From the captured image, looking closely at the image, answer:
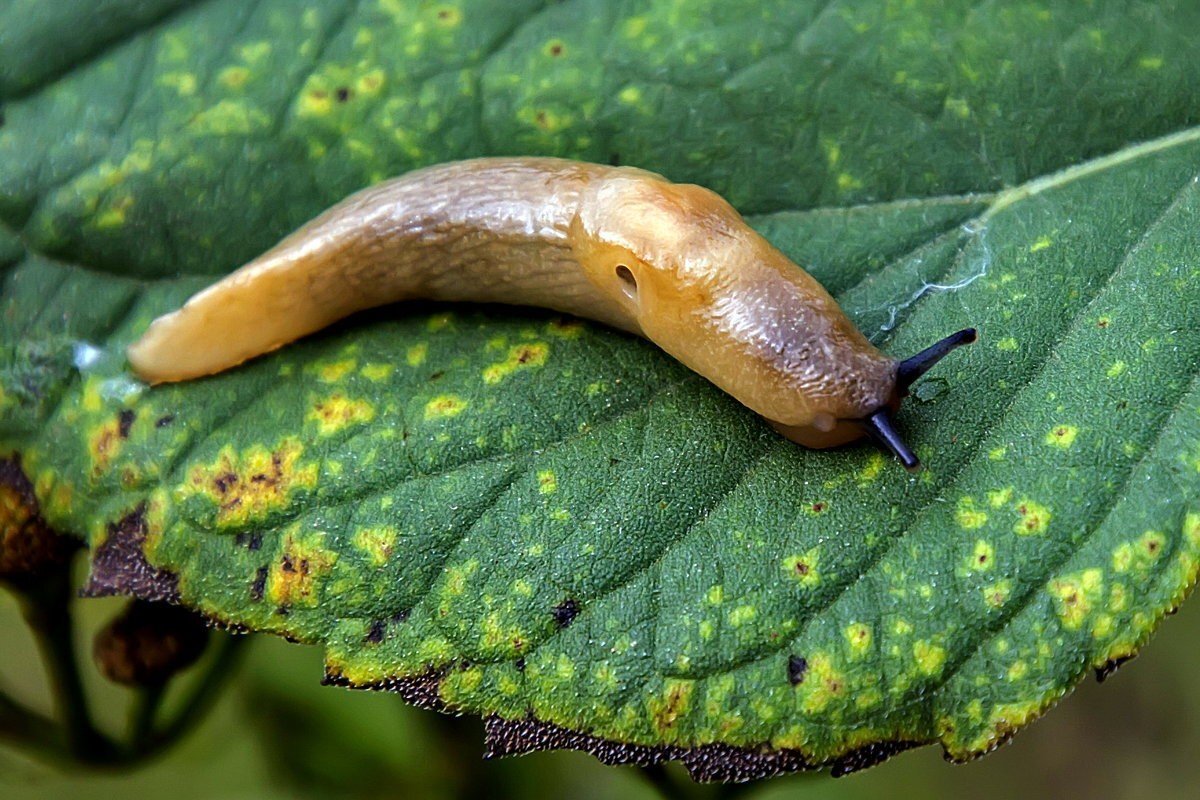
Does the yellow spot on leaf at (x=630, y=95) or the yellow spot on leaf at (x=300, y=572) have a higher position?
the yellow spot on leaf at (x=630, y=95)

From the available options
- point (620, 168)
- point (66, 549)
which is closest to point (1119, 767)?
point (620, 168)

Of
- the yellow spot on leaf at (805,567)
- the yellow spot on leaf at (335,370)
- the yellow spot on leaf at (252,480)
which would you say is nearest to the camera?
the yellow spot on leaf at (805,567)

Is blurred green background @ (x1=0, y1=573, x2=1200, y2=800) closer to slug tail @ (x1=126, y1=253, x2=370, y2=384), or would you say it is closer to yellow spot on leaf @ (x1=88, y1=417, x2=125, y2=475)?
yellow spot on leaf @ (x1=88, y1=417, x2=125, y2=475)

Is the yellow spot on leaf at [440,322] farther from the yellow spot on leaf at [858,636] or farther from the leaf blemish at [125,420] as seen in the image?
the yellow spot on leaf at [858,636]

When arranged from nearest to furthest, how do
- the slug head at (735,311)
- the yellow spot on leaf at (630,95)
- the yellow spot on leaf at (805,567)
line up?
the yellow spot on leaf at (805,567), the slug head at (735,311), the yellow spot on leaf at (630,95)

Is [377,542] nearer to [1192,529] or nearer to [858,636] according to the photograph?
[858,636]

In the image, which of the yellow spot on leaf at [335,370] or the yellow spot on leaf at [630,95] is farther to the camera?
the yellow spot on leaf at [630,95]

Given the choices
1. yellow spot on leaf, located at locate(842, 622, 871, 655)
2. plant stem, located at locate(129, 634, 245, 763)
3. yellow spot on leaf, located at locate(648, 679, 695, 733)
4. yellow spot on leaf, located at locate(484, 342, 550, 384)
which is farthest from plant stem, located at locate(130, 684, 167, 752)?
yellow spot on leaf, located at locate(842, 622, 871, 655)

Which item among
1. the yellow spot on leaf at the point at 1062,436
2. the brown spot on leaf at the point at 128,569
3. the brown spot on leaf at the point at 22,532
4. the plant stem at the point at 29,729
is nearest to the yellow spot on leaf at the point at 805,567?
the yellow spot on leaf at the point at 1062,436
